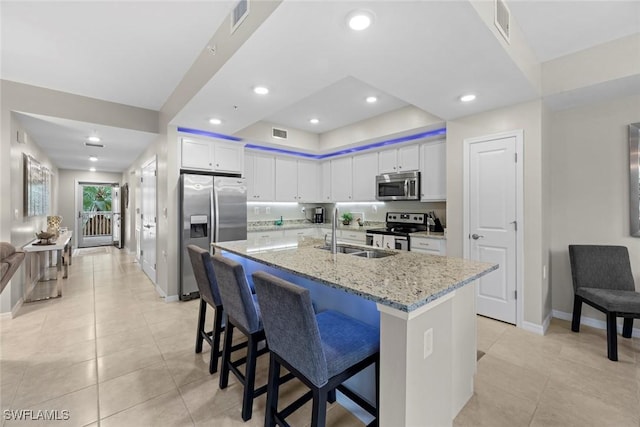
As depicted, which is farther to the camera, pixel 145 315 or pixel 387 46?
pixel 145 315

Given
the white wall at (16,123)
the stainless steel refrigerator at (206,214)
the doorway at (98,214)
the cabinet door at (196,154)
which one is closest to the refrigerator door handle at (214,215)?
the stainless steel refrigerator at (206,214)

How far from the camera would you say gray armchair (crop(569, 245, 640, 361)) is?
243 cm

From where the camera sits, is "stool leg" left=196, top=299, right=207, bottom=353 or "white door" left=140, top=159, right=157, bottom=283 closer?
"stool leg" left=196, top=299, right=207, bottom=353

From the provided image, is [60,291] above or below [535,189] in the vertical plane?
below

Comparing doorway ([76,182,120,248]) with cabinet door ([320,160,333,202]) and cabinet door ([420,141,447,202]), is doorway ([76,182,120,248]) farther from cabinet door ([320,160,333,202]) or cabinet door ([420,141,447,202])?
cabinet door ([420,141,447,202])

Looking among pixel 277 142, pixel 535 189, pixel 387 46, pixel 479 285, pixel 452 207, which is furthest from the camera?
pixel 277 142

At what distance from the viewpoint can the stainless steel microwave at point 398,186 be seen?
413cm

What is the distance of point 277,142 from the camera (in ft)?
15.5

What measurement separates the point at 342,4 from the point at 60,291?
503 centimetres

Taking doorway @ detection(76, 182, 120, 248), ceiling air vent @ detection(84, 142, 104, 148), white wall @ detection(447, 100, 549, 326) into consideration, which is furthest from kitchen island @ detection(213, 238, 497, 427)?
doorway @ detection(76, 182, 120, 248)

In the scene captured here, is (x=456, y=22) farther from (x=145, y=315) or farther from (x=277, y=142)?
(x=145, y=315)

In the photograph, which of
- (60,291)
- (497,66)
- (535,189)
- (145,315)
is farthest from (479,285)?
(60,291)

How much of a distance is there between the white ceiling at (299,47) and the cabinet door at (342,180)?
214cm

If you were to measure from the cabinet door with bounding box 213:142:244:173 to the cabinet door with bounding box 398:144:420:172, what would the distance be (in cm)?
255
